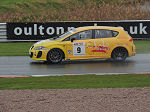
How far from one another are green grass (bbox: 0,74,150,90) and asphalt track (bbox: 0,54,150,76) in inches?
51.7

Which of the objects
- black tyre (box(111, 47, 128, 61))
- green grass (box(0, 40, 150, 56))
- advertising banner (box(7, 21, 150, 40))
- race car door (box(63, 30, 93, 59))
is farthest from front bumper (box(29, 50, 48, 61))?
advertising banner (box(7, 21, 150, 40))

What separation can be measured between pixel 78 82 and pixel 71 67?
387 cm

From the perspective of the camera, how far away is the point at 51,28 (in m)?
25.5

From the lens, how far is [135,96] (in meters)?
9.98

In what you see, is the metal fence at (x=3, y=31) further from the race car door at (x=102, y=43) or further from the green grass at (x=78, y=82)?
the green grass at (x=78, y=82)

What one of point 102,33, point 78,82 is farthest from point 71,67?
point 78,82

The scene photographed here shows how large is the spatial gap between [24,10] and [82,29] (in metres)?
22.9

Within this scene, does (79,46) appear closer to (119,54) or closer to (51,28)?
(119,54)

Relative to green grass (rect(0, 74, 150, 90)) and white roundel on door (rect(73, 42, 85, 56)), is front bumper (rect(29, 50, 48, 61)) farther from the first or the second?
green grass (rect(0, 74, 150, 90))

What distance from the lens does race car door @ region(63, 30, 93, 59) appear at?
1736 cm

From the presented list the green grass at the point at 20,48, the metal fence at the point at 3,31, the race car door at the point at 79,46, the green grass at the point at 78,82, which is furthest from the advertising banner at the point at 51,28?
the green grass at the point at 78,82

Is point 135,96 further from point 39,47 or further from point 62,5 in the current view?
point 62,5

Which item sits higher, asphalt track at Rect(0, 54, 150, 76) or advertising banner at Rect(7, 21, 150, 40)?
advertising banner at Rect(7, 21, 150, 40)

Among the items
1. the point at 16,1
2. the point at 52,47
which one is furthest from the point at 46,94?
the point at 16,1
